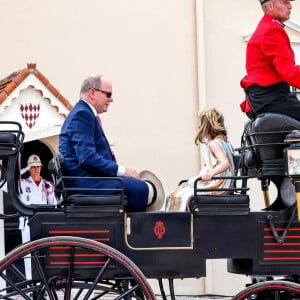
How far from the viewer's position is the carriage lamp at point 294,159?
645 centimetres

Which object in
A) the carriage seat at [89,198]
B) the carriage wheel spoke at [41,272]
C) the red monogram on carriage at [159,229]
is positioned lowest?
the carriage wheel spoke at [41,272]

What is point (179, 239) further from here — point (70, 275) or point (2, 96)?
point (2, 96)

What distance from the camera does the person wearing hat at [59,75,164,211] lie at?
6570 mm

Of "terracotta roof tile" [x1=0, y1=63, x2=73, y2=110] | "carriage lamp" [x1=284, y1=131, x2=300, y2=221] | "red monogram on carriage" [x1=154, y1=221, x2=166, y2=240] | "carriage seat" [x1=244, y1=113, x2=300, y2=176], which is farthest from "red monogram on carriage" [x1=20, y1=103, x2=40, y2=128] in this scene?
"carriage lamp" [x1=284, y1=131, x2=300, y2=221]

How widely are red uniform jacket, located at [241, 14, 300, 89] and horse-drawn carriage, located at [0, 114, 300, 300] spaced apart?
1.16 ft

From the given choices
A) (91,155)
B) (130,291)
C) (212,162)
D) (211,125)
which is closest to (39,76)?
(211,125)

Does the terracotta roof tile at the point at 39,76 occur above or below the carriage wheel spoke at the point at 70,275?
above

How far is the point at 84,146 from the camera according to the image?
655 cm

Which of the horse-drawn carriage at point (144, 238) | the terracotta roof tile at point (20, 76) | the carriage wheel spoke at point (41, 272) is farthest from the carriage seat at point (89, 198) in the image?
the terracotta roof tile at point (20, 76)

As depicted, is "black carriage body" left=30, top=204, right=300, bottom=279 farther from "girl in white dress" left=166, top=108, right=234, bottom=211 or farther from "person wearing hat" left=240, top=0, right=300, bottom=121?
"person wearing hat" left=240, top=0, right=300, bottom=121

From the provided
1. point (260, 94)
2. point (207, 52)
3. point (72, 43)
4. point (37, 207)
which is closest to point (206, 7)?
point (207, 52)

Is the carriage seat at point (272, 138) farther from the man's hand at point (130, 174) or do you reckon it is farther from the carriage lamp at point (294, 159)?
the man's hand at point (130, 174)

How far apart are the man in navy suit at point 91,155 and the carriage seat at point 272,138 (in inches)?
34.8

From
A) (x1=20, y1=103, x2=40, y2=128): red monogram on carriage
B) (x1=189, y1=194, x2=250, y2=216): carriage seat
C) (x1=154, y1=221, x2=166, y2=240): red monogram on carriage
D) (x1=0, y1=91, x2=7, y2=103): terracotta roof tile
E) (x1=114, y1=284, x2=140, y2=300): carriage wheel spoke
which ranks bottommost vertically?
(x1=114, y1=284, x2=140, y2=300): carriage wheel spoke
